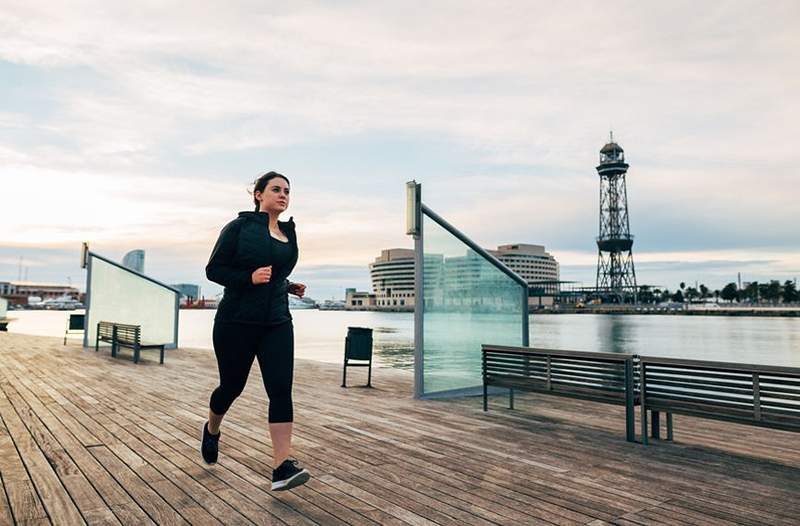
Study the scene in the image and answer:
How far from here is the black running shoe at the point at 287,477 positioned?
10.2 feet

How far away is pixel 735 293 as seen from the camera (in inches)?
6270

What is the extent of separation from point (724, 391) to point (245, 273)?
3.73m

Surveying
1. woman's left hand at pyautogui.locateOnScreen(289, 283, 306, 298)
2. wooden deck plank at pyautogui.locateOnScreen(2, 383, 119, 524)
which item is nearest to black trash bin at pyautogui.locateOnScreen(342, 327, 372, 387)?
wooden deck plank at pyautogui.locateOnScreen(2, 383, 119, 524)

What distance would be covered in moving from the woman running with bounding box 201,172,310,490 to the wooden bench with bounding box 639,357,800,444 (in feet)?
10.3

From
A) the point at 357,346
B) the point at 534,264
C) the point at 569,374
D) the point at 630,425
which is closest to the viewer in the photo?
the point at 630,425

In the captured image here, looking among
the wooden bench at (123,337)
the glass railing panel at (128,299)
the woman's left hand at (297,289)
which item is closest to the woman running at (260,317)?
the woman's left hand at (297,289)

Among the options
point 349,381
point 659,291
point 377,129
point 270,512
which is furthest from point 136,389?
point 659,291

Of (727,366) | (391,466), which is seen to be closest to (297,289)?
(391,466)

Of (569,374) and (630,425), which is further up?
(569,374)

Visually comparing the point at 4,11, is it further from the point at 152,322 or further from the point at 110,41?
the point at 152,322

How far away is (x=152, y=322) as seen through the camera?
46.2 ft

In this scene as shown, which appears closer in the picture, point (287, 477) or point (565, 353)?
point (287, 477)

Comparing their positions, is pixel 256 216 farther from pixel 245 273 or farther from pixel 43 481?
pixel 43 481

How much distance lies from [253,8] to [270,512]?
11200 mm
